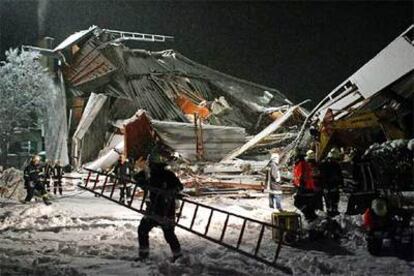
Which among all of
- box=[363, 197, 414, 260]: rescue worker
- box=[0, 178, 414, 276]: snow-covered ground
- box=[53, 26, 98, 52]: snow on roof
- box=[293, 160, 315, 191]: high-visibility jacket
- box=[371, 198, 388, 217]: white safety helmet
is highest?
box=[53, 26, 98, 52]: snow on roof

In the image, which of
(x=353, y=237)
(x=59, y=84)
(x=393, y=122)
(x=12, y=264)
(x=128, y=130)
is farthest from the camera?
(x=59, y=84)

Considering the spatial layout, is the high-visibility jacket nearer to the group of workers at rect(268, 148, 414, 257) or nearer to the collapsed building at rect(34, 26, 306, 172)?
the group of workers at rect(268, 148, 414, 257)

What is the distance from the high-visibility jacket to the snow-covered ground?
92 cm

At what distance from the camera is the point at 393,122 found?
13.7 m

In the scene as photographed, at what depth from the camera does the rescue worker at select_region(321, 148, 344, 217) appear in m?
9.17

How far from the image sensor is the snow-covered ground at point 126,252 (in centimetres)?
636

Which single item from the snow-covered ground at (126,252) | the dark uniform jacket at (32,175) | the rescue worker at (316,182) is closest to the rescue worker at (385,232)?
the snow-covered ground at (126,252)

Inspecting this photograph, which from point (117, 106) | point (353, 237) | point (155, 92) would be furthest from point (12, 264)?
point (155, 92)

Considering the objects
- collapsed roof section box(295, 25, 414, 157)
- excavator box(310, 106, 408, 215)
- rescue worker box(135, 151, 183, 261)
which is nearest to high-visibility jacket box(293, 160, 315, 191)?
excavator box(310, 106, 408, 215)

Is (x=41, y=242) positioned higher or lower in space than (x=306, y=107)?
lower

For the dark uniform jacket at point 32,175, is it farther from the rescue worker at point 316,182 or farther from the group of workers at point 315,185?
the rescue worker at point 316,182

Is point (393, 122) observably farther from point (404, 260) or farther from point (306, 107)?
point (306, 107)

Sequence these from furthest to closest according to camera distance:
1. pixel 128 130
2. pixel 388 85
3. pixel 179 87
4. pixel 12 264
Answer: pixel 179 87 → pixel 128 130 → pixel 388 85 → pixel 12 264

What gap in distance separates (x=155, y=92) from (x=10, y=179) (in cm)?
1374
